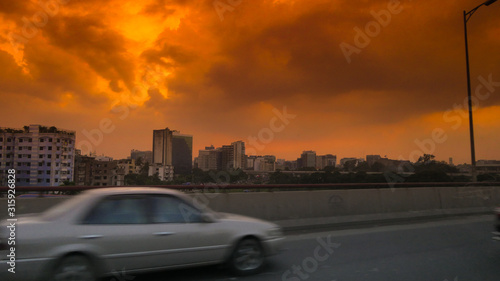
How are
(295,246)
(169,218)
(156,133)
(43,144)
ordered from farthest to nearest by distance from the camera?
(43,144) → (156,133) → (295,246) → (169,218)

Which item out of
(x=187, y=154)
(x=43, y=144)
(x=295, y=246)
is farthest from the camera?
(x=43, y=144)

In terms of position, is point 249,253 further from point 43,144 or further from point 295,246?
point 43,144

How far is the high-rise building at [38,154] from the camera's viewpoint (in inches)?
1273

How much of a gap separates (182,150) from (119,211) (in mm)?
24800

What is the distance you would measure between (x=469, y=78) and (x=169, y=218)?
17719mm

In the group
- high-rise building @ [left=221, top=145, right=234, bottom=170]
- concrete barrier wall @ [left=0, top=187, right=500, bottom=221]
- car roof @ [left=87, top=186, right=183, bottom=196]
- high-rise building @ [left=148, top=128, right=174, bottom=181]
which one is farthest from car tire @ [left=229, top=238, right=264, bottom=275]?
high-rise building @ [left=148, top=128, right=174, bottom=181]

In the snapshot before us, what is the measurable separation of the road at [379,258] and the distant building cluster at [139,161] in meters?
5.89

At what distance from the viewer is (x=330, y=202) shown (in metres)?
10.6

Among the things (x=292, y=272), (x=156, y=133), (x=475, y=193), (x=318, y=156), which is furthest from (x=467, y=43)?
(x=156, y=133)

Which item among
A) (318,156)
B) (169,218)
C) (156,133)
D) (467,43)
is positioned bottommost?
(169,218)

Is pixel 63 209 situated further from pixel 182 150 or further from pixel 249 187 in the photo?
pixel 182 150

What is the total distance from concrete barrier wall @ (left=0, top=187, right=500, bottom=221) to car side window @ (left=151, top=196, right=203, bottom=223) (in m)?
3.32

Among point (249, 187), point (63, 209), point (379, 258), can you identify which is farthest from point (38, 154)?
point (379, 258)

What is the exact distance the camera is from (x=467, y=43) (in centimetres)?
1708
